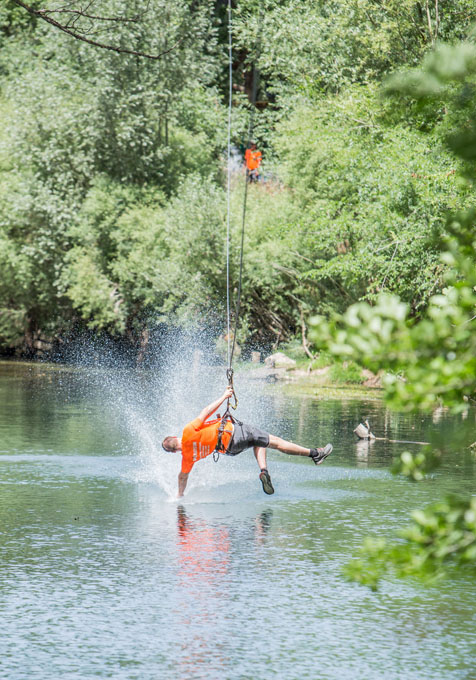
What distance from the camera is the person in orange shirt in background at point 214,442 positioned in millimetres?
11367

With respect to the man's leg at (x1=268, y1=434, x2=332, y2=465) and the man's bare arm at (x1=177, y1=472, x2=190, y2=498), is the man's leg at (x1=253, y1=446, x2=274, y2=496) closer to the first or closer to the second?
the man's leg at (x1=268, y1=434, x2=332, y2=465)

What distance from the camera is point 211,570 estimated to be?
8.48m

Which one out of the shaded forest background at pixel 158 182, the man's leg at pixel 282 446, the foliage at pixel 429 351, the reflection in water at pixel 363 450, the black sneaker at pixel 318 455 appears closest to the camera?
the foliage at pixel 429 351

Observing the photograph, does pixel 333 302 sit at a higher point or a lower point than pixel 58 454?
higher

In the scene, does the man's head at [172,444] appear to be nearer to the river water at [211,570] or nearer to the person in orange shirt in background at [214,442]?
the person in orange shirt in background at [214,442]

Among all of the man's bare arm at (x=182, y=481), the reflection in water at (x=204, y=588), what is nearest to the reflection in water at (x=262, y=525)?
the reflection in water at (x=204, y=588)

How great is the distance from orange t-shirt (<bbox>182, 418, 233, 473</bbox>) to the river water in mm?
511

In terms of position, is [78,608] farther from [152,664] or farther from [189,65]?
[189,65]

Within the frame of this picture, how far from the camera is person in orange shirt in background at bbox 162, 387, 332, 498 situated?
11.4m

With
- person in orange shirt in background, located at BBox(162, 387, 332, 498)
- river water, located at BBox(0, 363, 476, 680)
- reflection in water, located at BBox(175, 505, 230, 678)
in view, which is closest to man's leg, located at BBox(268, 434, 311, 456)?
person in orange shirt in background, located at BBox(162, 387, 332, 498)

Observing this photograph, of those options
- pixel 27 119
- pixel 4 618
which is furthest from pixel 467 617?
pixel 27 119

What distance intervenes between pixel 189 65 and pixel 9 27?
42.3 ft

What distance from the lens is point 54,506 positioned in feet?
37.1

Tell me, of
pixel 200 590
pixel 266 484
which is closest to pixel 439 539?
pixel 200 590
